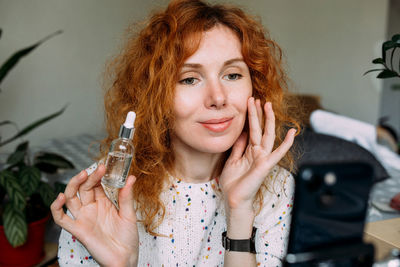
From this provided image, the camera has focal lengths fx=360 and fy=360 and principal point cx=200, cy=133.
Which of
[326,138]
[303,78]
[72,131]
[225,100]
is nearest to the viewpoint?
[225,100]

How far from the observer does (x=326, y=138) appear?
6.61 ft

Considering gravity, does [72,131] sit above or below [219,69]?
below

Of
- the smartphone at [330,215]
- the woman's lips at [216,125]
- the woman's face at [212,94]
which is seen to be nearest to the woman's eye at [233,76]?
the woman's face at [212,94]

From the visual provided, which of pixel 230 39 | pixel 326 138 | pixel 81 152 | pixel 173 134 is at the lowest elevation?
pixel 81 152

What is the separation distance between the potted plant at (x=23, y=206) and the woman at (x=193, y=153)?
0.62m

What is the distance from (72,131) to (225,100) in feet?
8.04

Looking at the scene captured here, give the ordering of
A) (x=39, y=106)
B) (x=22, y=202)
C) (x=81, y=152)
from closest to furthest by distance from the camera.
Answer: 1. (x=22, y=202)
2. (x=81, y=152)
3. (x=39, y=106)

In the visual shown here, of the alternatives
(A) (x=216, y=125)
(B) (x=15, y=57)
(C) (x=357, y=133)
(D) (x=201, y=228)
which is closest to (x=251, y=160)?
(A) (x=216, y=125)

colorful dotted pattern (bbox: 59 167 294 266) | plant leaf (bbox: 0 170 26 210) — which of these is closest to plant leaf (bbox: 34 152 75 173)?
plant leaf (bbox: 0 170 26 210)

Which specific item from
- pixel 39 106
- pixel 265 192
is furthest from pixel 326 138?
pixel 39 106

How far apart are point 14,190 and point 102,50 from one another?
6.44 feet

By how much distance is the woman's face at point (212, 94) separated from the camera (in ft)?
3.03

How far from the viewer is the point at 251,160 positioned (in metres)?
1.01

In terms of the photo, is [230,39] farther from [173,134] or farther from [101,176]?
[101,176]
